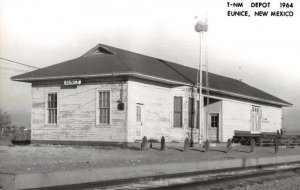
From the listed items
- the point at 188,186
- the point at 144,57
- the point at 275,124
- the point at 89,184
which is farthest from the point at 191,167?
the point at 275,124

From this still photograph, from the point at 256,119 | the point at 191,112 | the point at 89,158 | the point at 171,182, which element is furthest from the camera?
the point at 256,119

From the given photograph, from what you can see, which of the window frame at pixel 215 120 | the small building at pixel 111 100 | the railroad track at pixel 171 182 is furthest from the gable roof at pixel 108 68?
the railroad track at pixel 171 182

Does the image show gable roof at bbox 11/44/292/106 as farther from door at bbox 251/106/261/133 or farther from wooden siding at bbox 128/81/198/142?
door at bbox 251/106/261/133

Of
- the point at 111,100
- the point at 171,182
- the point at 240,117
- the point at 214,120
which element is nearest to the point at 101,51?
the point at 111,100

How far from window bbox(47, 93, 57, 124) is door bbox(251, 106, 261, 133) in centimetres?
1650

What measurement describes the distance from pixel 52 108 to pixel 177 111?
6877 mm

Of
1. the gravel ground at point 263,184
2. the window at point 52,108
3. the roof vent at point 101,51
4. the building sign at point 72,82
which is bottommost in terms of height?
the gravel ground at point 263,184

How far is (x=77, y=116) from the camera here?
23.6 m

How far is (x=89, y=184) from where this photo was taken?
11.2 metres

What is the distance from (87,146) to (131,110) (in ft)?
9.57

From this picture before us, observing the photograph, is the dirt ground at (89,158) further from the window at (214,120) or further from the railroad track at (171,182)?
the window at (214,120)

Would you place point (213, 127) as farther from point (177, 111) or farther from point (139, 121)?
point (139, 121)

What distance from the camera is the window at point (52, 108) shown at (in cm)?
2442

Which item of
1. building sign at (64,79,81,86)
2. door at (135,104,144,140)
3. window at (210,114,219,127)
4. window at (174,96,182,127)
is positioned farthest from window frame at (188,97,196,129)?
building sign at (64,79,81,86)
